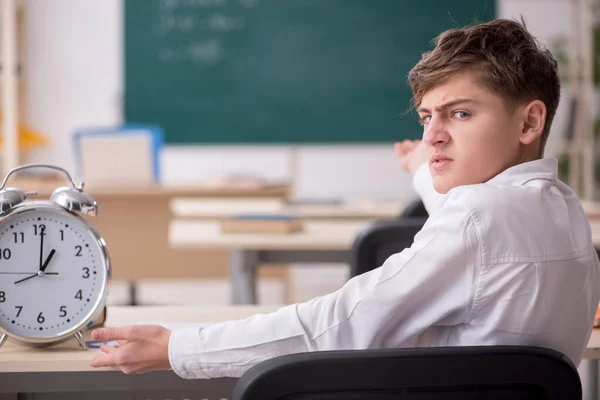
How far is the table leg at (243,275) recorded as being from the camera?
121 inches

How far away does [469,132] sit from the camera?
113cm

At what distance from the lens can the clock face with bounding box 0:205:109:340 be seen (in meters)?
1.26

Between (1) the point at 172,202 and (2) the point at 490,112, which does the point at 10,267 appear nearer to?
(2) the point at 490,112

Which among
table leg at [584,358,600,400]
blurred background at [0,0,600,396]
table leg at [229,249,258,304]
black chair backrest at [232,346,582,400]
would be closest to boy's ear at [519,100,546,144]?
black chair backrest at [232,346,582,400]

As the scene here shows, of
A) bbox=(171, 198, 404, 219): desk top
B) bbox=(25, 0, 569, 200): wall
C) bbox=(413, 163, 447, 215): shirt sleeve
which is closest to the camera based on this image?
bbox=(413, 163, 447, 215): shirt sleeve

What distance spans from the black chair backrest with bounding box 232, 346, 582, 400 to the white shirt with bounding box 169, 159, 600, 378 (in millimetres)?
91

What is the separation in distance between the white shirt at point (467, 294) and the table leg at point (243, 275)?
6.33 ft

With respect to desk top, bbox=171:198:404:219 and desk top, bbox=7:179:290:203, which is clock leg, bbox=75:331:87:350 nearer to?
desk top, bbox=171:198:404:219

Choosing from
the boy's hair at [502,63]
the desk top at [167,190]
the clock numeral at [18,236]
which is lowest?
the desk top at [167,190]

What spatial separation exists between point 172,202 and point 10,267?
3413 mm

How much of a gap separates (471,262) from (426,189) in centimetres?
64

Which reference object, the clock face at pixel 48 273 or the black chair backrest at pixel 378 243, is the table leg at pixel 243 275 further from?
the clock face at pixel 48 273

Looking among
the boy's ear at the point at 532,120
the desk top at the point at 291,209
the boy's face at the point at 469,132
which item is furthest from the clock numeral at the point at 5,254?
the desk top at the point at 291,209

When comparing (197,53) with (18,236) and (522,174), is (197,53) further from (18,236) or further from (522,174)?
(522,174)
